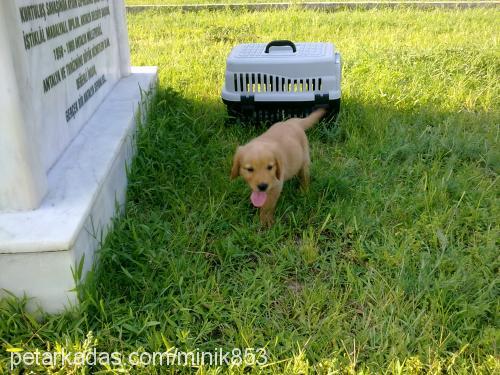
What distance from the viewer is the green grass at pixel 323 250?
180cm

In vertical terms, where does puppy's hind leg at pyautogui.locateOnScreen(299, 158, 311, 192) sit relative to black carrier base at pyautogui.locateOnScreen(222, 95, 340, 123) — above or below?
below

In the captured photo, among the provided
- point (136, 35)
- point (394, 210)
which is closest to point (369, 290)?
point (394, 210)

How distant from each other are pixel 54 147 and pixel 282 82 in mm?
1637

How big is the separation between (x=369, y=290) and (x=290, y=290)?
33cm

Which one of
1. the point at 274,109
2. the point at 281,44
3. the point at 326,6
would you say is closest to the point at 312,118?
the point at 274,109

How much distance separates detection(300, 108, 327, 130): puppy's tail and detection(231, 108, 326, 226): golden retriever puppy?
9.9 inches

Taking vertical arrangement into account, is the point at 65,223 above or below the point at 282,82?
below

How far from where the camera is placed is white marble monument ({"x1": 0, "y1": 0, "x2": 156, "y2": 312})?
1777 mm

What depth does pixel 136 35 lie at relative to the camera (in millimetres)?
6816

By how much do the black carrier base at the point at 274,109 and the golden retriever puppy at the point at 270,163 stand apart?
60 centimetres

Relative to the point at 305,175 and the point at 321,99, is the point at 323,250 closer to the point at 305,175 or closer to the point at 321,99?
the point at 305,175

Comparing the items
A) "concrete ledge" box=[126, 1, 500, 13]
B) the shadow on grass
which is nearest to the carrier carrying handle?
the shadow on grass

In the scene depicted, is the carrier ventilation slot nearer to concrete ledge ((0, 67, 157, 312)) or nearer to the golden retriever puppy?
the golden retriever puppy

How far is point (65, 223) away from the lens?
1.85 m
